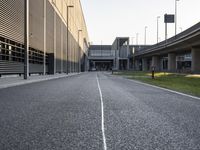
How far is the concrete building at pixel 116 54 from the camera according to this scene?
15736cm

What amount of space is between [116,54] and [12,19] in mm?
124518

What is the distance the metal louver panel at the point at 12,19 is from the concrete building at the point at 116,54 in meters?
113

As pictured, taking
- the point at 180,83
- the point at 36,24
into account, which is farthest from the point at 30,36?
the point at 180,83

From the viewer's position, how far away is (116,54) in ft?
503

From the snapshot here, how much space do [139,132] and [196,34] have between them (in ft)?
151

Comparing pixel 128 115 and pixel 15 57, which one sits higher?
pixel 15 57

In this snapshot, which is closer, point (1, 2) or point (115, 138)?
point (115, 138)

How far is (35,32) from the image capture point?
3853cm

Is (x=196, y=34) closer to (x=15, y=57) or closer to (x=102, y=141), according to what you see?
(x=15, y=57)

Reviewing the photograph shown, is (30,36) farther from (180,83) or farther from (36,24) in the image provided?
(180,83)

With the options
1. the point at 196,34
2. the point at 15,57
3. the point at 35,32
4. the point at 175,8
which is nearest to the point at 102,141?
the point at 15,57

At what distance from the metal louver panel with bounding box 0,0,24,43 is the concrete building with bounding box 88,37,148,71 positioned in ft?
369

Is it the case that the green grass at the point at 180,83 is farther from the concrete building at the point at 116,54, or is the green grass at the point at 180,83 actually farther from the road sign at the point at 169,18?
the concrete building at the point at 116,54

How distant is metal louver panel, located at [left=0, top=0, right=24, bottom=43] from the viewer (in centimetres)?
2697
